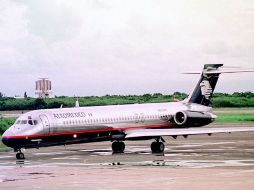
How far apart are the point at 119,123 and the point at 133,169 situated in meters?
12.8

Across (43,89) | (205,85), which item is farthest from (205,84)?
(43,89)

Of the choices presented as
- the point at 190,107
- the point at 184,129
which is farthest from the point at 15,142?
the point at 190,107

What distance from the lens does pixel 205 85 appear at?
4872 cm

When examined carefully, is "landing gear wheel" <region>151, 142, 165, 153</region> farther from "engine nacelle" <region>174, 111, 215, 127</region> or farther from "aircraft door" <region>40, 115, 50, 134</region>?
"aircraft door" <region>40, 115, 50, 134</region>

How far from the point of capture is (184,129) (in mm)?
42781

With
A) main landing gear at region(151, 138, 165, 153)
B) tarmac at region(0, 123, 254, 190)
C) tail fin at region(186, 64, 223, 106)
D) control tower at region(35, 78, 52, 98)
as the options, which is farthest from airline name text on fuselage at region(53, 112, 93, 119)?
control tower at region(35, 78, 52, 98)

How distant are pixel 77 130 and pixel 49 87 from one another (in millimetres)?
89670

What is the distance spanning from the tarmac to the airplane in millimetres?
934

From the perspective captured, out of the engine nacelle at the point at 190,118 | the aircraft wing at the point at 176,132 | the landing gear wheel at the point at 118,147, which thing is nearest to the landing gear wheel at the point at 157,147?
the aircraft wing at the point at 176,132

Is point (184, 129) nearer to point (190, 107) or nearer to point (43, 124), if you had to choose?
point (190, 107)

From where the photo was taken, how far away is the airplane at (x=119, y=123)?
1553 inches

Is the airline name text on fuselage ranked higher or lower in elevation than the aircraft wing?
higher

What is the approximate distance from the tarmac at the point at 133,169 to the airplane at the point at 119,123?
0.93 metres

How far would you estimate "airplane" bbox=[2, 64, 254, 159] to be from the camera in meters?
39.4
